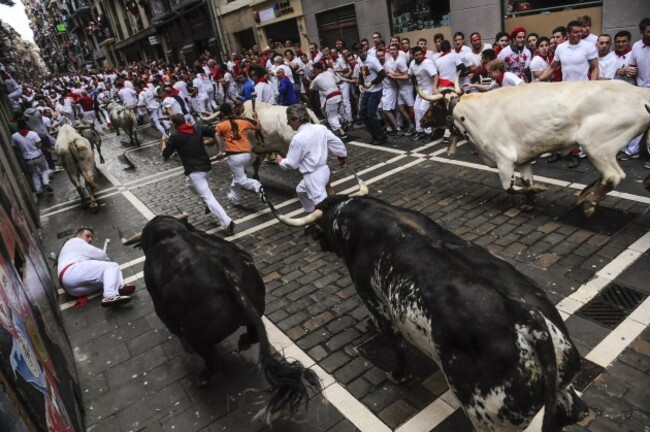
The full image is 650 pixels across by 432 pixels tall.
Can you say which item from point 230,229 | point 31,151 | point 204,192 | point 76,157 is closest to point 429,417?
point 230,229

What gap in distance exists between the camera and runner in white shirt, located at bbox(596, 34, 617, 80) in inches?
325

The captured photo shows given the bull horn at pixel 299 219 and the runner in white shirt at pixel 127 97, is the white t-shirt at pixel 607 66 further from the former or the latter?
the runner in white shirt at pixel 127 97

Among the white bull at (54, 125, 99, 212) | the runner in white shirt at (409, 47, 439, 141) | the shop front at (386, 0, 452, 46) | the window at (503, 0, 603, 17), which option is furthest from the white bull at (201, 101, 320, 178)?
the shop front at (386, 0, 452, 46)

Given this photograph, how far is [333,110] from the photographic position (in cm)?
1245

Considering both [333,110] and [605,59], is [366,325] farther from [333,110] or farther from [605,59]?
[333,110]

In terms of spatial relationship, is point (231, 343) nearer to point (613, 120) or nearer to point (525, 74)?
Result: point (613, 120)

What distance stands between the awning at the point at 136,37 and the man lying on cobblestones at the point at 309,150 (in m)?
42.4

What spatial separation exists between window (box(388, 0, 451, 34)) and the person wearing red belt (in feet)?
43.5

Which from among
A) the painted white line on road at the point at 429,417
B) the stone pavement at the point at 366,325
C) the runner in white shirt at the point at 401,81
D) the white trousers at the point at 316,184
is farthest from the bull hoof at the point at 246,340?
the runner in white shirt at the point at 401,81

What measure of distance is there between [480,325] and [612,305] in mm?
2980

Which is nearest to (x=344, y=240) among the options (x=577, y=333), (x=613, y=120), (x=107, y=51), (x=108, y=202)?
(x=577, y=333)

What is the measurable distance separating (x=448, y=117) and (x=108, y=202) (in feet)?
27.5

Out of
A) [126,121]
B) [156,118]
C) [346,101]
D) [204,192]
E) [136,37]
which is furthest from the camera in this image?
[136,37]

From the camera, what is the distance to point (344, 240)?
4.34m
